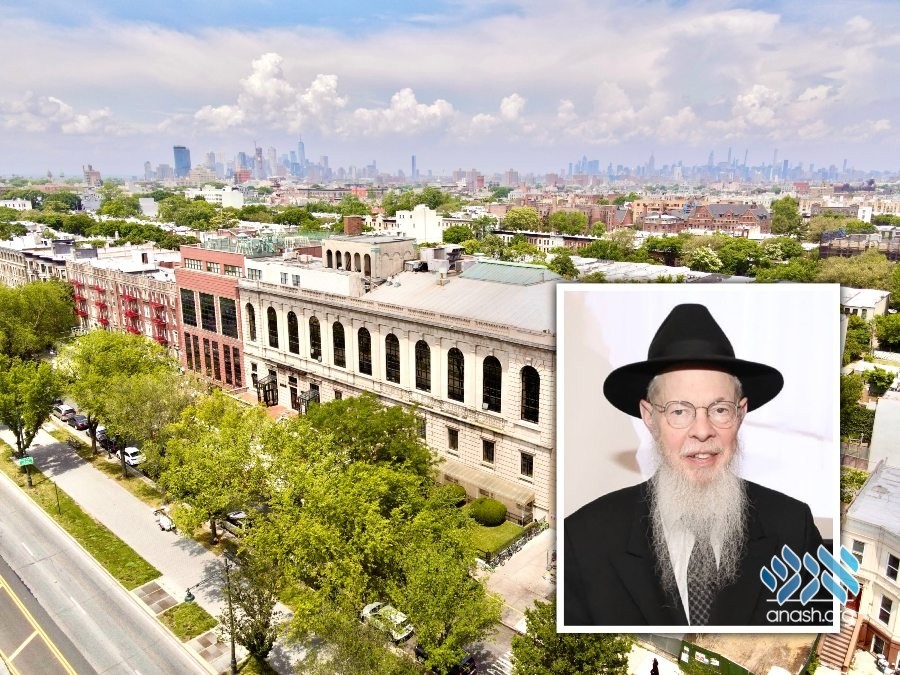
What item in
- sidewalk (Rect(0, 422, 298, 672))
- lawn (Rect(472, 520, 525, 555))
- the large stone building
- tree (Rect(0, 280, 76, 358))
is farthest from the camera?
tree (Rect(0, 280, 76, 358))

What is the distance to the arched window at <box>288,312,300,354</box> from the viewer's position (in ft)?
203

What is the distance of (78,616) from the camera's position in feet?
118

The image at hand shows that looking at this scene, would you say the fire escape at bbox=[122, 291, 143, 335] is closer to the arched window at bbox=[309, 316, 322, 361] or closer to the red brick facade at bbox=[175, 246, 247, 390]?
the red brick facade at bbox=[175, 246, 247, 390]

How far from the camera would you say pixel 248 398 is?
67.0m

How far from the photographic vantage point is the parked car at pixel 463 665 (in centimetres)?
3050

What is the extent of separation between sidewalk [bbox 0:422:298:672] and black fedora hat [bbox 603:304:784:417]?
88.1ft

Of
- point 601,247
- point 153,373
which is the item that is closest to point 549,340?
point 153,373

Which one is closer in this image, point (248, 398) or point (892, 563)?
point (892, 563)

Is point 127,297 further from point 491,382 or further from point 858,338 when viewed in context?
point 858,338

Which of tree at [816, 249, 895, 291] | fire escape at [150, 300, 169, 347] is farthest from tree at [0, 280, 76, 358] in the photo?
tree at [816, 249, 895, 291]

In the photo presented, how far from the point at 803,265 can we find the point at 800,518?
12312cm

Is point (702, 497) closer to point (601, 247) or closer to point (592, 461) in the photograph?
point (592, 461)

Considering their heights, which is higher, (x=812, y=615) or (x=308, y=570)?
(x=812, y=615)


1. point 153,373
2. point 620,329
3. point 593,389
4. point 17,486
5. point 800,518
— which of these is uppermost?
point 620,329
